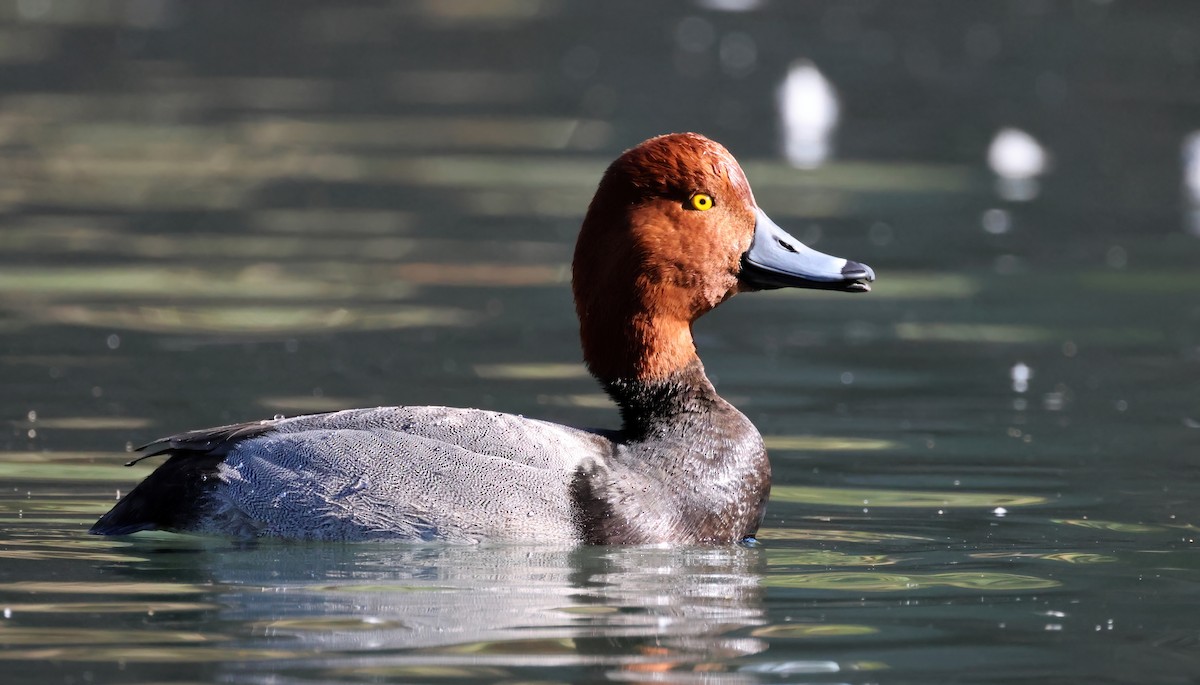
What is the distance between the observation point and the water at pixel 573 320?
634 centimetres

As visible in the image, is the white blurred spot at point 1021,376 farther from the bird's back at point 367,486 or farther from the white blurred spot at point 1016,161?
the white blurred spot at point 1016,161

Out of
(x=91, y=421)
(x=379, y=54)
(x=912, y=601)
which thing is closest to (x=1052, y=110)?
(x=379, y=54)

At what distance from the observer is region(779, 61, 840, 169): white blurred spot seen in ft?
64.7

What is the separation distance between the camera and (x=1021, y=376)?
1116 cm

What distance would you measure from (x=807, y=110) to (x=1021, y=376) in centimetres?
968

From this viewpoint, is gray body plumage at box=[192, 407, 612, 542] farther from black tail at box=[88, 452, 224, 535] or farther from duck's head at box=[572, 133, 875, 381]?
duck's head at box=[572, 133, 875, 381]

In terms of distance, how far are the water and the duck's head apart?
86 cm

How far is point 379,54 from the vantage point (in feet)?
79.0


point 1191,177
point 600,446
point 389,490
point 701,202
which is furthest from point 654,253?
point 1191,177

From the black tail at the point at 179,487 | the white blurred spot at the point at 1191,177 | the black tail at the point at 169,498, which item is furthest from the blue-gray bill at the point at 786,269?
the white blurred spot at the point at 1191,177

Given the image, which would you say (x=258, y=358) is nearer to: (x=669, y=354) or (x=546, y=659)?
(x=669, y=354)

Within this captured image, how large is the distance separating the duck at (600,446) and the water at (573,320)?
0.13m

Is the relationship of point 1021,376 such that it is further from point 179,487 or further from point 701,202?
point 179,487

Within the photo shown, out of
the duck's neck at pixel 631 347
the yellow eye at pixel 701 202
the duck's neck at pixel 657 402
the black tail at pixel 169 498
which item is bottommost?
the black tail at pixel 169 498
